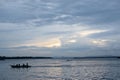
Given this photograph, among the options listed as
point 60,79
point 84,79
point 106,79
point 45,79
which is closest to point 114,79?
point 106,79

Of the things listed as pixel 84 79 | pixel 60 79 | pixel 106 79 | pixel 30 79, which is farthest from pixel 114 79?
pixel 30 79

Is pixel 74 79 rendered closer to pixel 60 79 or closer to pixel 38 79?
pixel 60 79

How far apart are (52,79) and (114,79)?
1429 centimetres

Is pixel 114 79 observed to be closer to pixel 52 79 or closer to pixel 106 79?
pixel 106 79

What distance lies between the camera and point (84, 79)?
57375 millimetres

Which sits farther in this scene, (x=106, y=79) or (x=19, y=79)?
(x=19, y=79)

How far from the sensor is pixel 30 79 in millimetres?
58844

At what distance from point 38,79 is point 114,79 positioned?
17505 mm

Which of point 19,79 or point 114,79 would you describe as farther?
point 19,79

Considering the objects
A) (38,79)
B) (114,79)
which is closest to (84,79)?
(114,79)

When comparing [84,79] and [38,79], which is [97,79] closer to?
[84,79]

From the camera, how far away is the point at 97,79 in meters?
56.0

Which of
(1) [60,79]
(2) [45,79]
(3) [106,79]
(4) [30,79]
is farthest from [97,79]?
(4) [30,79]

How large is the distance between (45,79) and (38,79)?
64.8 inches
